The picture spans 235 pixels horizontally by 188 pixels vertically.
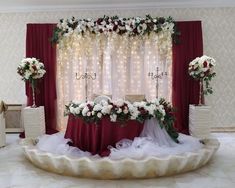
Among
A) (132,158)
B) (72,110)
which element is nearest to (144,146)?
(132,158)

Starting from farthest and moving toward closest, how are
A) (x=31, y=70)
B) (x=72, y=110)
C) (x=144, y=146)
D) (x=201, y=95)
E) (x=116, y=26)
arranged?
(x=201, y=95), (x=116, y=26), (x=31, y=70), (x=72, y=110), (x=144, y=146)

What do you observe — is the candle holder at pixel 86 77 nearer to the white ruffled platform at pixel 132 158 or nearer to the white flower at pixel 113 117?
the white ruffled platform at pixel 132 158

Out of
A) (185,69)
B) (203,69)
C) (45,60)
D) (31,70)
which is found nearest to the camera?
(203,69)

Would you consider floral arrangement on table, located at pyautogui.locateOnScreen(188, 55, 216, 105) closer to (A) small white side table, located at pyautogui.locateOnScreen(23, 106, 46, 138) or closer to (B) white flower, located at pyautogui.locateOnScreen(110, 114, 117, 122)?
A: (B) white flower, located at pyautogui.locateOnScreen(110, 114, 117, 122)

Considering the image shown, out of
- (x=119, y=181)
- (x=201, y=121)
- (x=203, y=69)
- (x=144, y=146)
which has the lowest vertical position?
(x=119, y=181)

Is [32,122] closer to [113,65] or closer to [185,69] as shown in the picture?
[113,65]

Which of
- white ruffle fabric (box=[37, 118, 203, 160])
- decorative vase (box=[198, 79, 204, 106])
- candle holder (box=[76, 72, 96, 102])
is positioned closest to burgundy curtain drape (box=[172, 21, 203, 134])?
decorative vase (box=[198, 79, 204, 106])

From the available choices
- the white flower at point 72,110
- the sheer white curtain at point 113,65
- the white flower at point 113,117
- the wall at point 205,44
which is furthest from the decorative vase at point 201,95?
the white flower at point 72,110

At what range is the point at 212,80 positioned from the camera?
746cm

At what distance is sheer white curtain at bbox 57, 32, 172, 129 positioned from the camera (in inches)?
287

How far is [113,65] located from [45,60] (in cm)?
159

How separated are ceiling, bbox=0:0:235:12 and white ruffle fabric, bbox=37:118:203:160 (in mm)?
3361

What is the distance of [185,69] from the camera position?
24.0 ft

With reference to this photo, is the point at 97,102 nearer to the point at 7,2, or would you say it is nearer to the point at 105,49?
the point at 105,49
